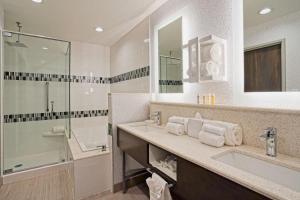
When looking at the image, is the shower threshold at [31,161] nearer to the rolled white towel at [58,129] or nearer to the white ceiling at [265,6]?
the rolled white towel at [58,129]

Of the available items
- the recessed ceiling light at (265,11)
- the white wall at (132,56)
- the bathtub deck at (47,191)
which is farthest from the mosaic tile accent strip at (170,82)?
the bathtub deck at (47,191)

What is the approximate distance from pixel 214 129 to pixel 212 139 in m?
0.08

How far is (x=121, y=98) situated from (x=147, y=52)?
872 mm

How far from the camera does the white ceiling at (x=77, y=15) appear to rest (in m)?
2.00

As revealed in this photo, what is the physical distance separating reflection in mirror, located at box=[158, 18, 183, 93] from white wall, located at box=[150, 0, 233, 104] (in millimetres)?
78

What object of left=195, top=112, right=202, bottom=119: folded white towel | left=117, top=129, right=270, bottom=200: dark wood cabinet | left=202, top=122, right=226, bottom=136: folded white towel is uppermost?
left=195, top=112, right=202, bottom=119: folded white towel

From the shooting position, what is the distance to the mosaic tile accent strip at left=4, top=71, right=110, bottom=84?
2734 millimetres

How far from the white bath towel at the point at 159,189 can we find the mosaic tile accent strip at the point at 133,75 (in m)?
1.56

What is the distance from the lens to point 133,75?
9.09ft

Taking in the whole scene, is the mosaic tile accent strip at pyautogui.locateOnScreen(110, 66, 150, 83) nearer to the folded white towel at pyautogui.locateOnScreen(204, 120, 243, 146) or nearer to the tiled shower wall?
the tiled shower wall

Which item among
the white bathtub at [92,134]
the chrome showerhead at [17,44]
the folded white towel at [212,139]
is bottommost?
the white bathtub at [92,134]

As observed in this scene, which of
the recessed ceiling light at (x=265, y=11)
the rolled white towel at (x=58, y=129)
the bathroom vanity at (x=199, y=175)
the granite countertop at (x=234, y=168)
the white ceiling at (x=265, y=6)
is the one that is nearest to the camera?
the granite countertop at (x=234, y=168)

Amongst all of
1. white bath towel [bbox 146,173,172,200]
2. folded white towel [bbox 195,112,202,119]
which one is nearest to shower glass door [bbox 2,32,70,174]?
white bath towel [bbox 146,173,172,200]

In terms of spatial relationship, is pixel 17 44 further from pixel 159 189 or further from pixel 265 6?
pixel 265 6
